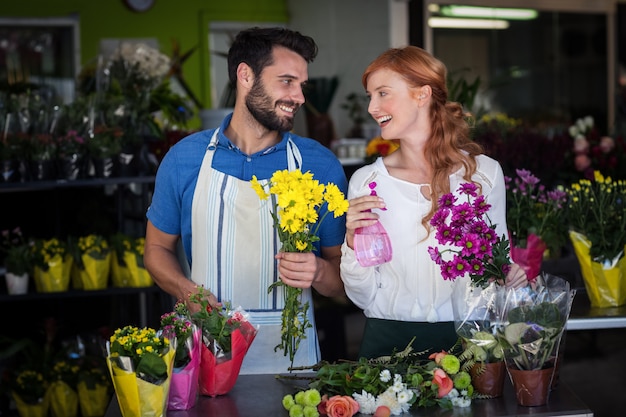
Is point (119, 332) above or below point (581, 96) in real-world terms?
below

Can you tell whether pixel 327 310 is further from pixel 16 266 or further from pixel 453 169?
pixel 453 169

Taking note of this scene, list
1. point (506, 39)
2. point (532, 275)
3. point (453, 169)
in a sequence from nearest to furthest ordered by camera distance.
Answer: point (453, 169)
point (532, 275)
point (506, 39)

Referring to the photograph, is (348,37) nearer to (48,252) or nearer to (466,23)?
(466,23)

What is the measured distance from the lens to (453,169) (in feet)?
9.09

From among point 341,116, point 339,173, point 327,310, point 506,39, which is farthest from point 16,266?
point 506,39

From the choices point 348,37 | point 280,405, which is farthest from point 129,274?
point 348,37

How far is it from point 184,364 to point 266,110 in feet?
3.05

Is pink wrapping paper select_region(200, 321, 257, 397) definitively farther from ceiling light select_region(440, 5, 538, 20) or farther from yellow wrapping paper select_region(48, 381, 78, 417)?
ceiling light select_region(440, 5, 538, 20)

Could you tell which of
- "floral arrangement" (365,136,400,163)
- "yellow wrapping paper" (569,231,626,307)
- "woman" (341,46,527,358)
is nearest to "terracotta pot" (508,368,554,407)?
"woman" (341,46,527,358)

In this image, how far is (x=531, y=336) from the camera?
220 cm

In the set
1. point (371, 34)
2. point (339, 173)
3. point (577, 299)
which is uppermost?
point (371, 34)

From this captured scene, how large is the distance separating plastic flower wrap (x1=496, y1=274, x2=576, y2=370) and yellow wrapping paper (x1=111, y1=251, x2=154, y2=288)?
2.76 metres

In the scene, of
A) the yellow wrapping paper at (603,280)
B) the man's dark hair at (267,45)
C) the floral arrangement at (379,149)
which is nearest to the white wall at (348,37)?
the floral arrangement at (379,149)

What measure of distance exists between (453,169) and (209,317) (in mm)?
873
